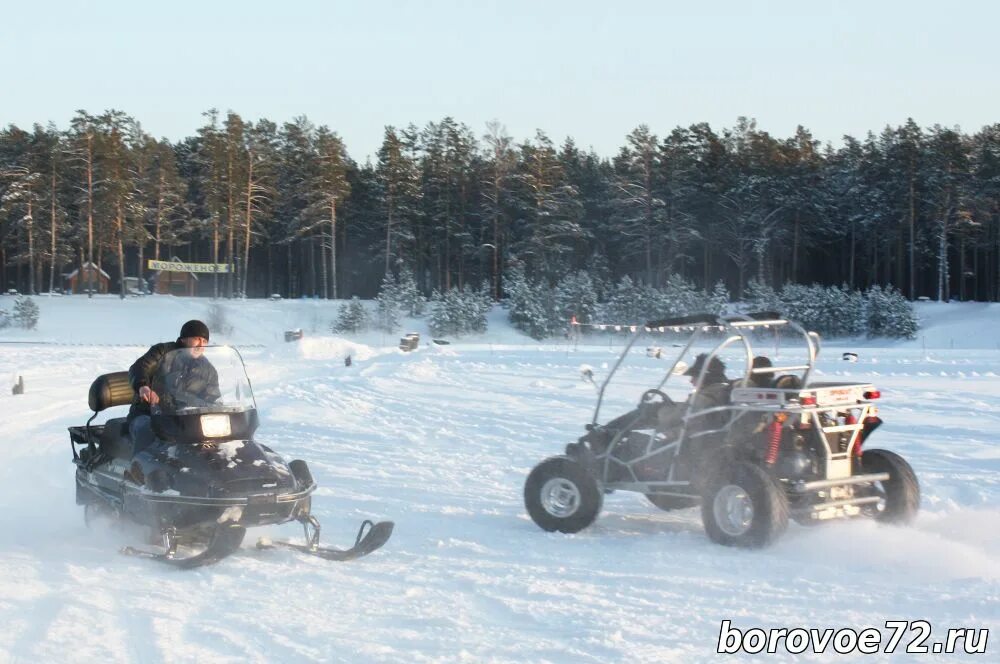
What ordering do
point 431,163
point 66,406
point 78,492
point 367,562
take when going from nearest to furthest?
point 367,562 < point 78,492 < point 66,406 < point 431,163

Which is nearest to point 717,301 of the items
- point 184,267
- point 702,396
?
point 184,267

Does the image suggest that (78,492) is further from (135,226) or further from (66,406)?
(135,226)

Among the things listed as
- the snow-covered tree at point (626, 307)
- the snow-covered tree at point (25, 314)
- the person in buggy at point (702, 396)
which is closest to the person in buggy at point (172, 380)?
the person in buggy at point (702, 396)

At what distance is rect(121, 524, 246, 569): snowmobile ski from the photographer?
723 centimetres

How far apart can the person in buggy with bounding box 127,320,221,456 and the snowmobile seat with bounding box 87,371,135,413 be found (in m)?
0.27

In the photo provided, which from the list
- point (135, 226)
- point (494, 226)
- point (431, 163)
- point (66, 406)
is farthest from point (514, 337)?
point (66, 406)

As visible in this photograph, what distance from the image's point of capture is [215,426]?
26.1 feet

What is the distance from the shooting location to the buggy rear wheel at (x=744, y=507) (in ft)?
24.4

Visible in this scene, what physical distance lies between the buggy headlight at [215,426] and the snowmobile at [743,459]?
2621 millimetres

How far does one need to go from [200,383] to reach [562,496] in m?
3.19

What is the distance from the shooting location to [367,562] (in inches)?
293

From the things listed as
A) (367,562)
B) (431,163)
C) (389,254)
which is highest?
(431,163)

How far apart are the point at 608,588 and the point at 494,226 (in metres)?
63.5

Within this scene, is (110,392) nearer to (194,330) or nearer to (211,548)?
(194,330)
